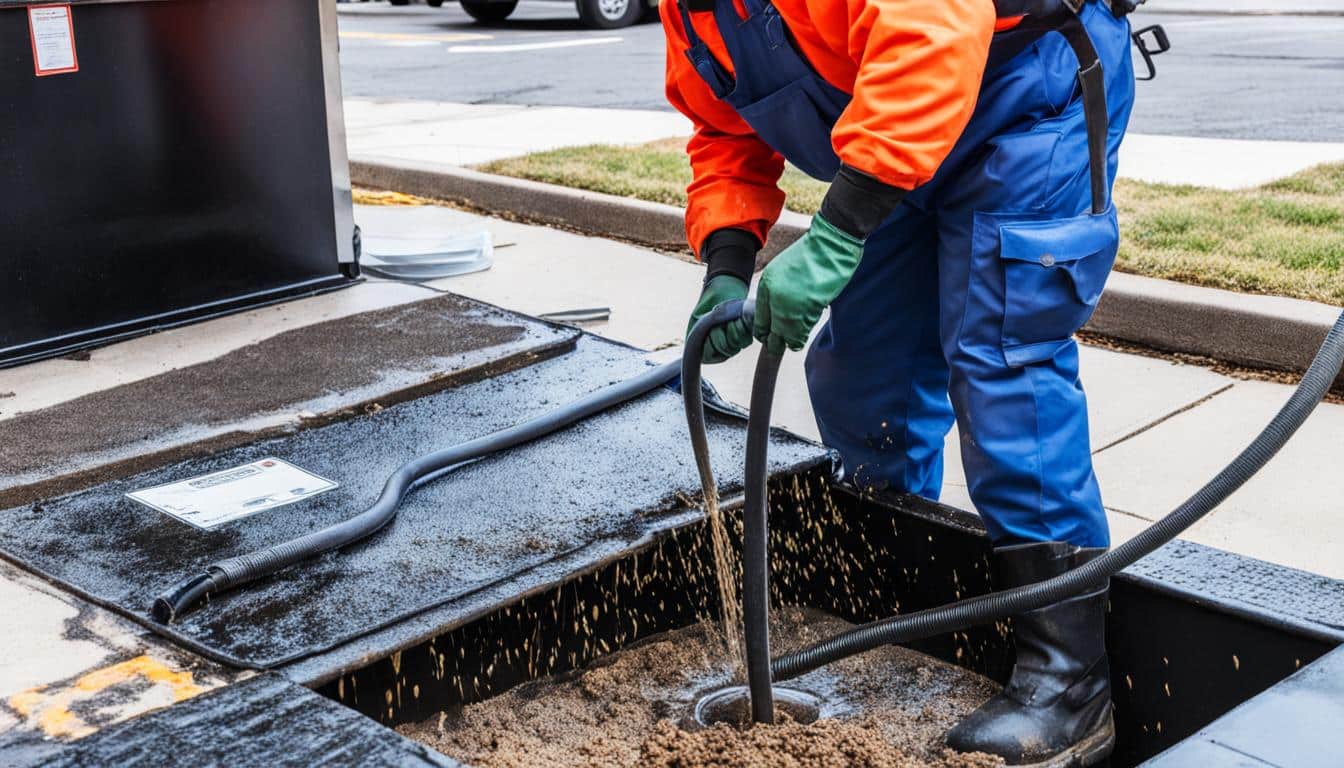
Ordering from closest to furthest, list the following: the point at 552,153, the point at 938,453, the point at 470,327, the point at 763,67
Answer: the point at 763,67 < the point at 938,453 < the point at 470,327 < the point at 552,153

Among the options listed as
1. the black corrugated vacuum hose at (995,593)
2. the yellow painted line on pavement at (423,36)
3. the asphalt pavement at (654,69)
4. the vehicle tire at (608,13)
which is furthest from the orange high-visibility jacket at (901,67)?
the vehicle tire at (608,13)

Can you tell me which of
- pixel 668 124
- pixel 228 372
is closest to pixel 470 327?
pixel 228 372

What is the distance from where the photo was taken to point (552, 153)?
22.6 ft

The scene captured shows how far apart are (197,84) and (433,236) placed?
1.78 meters

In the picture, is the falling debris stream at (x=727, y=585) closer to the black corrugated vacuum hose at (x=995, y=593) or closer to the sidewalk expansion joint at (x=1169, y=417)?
the black corrugated vacuum hose at (x=995, y=593)

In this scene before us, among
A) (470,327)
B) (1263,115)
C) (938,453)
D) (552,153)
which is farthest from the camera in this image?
(1263,115)

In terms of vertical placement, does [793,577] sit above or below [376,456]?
below

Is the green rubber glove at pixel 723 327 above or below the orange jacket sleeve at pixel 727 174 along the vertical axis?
below

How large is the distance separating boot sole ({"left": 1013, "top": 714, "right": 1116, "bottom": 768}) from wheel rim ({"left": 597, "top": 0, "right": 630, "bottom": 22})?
1339 cm

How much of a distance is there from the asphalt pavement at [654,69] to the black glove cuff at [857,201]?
18.5ft

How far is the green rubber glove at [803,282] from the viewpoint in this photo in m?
2.05

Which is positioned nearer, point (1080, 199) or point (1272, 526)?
point (1080, 199)

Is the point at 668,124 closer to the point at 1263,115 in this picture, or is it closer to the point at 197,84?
the point at 1263,115

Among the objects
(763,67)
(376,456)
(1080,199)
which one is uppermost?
(763,67)
